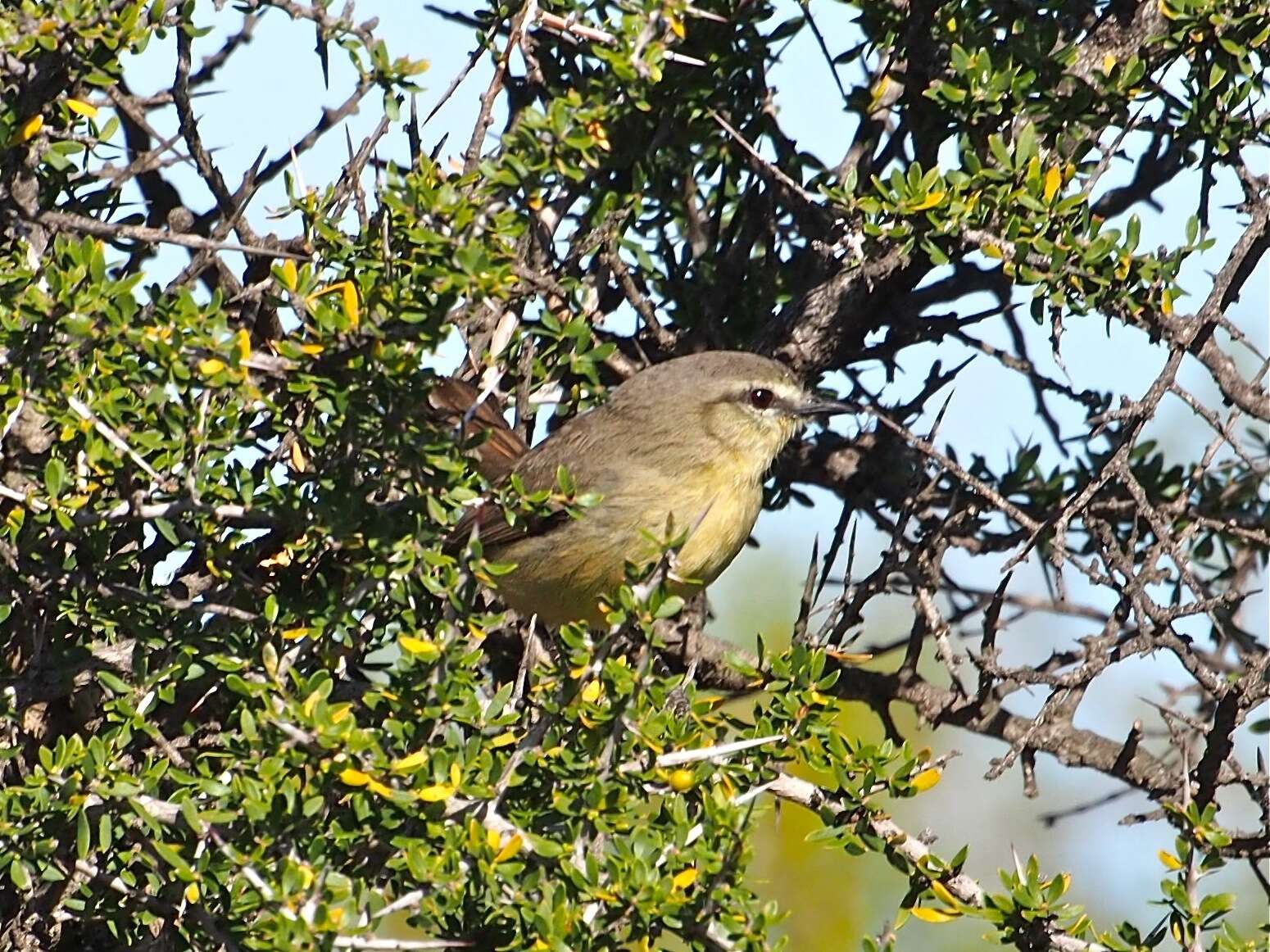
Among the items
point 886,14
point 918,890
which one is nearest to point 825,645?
point 918,890

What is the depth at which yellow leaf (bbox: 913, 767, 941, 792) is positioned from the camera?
2902 mm

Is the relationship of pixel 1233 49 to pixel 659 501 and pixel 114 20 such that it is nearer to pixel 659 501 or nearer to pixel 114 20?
pixel 659 501

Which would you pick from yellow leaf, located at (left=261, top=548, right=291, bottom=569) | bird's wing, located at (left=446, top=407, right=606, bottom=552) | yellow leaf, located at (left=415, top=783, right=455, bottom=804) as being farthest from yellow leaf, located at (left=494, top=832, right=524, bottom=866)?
bird's wing, located at (left=446, top=407, right=606, bottom=552)

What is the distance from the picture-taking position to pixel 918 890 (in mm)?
2955

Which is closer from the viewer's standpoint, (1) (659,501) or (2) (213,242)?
(2) (213,242)

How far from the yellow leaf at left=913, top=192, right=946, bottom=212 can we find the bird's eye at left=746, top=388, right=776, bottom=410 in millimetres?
891

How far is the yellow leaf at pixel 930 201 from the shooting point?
3236 millimetres

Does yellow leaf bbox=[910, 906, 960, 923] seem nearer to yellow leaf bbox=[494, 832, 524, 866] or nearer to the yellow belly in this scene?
yellow leaf bbox=[494, 832, 524, 866]

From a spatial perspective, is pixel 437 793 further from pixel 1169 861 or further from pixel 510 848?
pixel 1169 861

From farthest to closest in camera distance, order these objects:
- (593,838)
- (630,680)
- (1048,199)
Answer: (1048,199) → (593,838) → (630,680)

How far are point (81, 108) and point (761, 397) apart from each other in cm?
185

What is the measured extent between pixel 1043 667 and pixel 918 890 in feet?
3.64

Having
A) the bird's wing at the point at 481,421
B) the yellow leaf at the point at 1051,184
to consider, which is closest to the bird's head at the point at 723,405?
the bird's wing at the point at 481,421

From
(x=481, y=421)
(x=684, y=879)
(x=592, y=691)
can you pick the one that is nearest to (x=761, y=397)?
(x=481, y=421)
